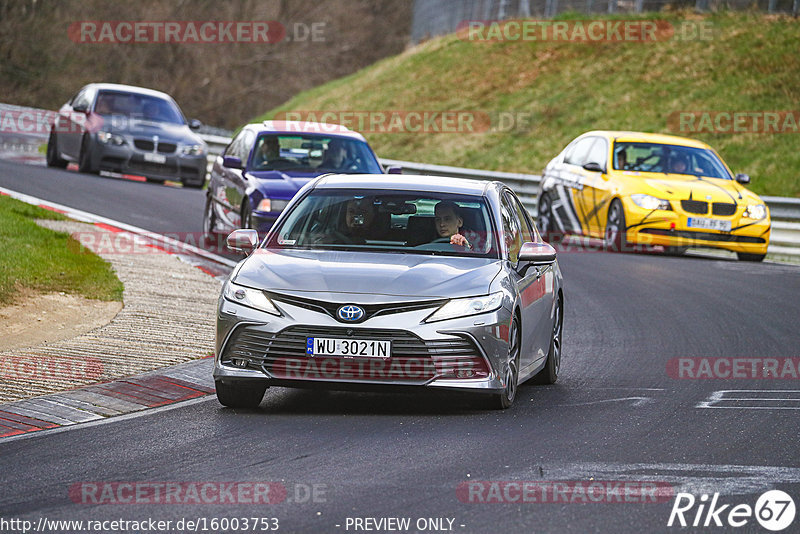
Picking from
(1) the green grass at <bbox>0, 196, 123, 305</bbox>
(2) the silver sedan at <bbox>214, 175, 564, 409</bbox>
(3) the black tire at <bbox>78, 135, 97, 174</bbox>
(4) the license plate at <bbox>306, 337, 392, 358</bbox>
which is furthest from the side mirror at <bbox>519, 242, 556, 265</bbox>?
(3) the black tire at <bbox>78, 135, 97, 174</bbox>

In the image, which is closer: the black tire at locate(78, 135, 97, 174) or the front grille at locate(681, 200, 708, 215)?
the front grille at locate(681, 200, 708, 215)

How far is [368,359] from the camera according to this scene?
8.65 m

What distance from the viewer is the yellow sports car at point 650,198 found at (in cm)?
2050

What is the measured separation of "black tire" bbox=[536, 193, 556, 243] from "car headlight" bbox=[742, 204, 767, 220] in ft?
10.5

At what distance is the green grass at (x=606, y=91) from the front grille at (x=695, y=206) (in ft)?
32.2

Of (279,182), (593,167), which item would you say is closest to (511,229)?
(279,182)

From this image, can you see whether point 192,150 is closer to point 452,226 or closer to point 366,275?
point 452,226

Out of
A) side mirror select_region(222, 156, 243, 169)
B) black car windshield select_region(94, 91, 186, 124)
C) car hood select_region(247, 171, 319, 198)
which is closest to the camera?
car hood select_region(247, 171, 319, 198)

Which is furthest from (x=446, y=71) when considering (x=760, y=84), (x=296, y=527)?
(x=296, y=527)

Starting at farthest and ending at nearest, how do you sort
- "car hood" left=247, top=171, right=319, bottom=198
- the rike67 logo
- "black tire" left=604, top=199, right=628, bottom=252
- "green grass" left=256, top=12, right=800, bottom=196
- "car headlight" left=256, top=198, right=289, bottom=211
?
"green grass" left=256, top=12, right=800, bottom=196 → "black tire" left=604, top=199, right=628, bottom=252 → "car hood" left=247, top=171, right=319, bottom=198 → "car headlight" left=256, top=198, right=289, bottom=211 → the rike67 logo

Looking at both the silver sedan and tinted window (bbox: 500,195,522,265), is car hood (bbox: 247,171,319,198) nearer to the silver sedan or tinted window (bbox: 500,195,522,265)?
tinted window (bbox: 500,195,522,265)

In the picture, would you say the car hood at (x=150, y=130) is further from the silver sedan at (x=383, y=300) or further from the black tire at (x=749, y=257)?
the silver sedan at (x=383, y=300)

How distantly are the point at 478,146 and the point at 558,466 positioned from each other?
3227 centimetres

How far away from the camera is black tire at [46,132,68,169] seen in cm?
2852
